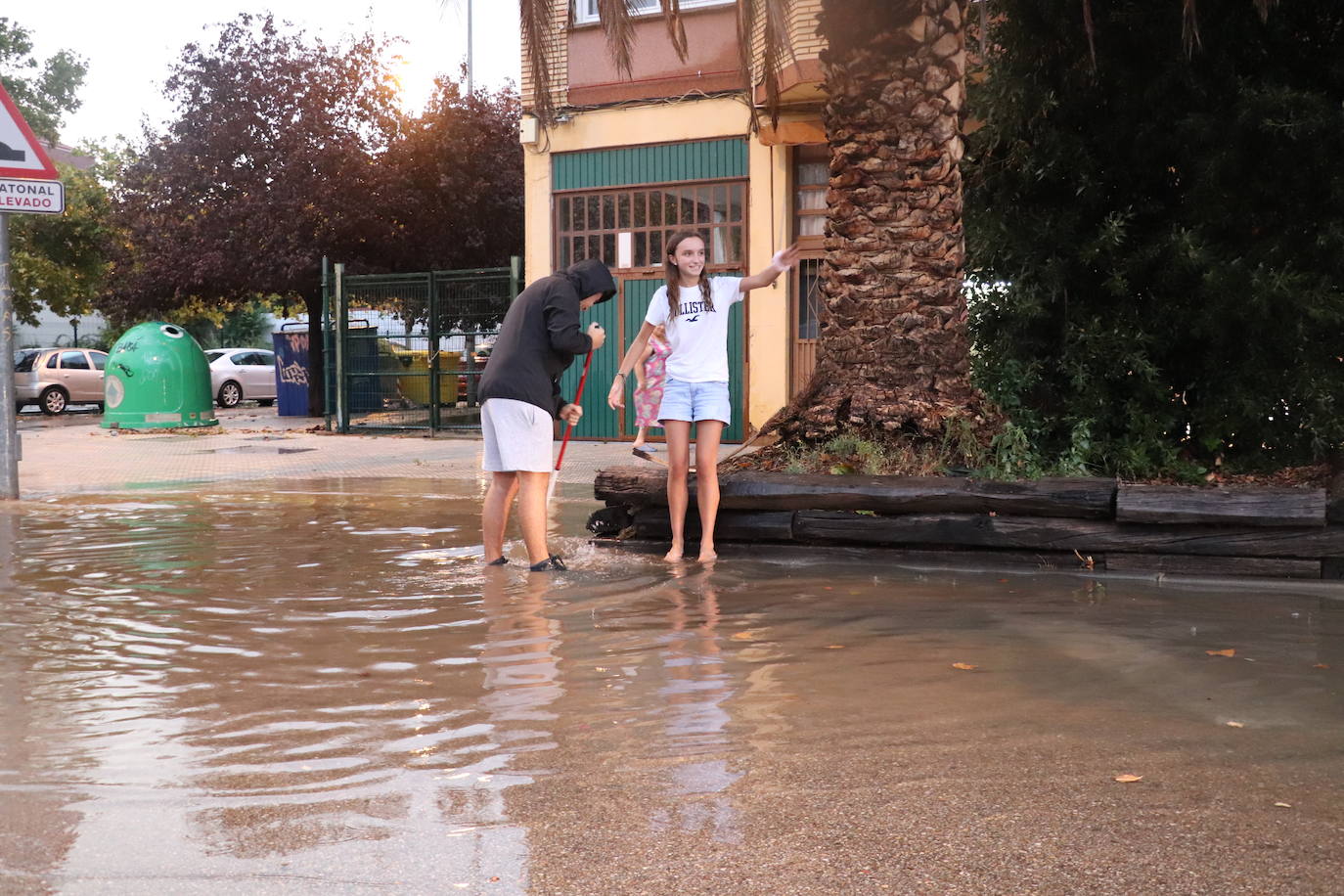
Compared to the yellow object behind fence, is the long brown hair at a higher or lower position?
higher

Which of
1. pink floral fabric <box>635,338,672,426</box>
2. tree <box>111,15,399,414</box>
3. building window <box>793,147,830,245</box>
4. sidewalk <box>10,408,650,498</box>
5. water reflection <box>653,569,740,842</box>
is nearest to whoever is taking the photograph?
water reflection <box>653,569,740,842</box>

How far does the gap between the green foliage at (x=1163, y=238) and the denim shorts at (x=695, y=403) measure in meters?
1.68

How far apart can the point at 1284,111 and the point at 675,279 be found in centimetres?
345

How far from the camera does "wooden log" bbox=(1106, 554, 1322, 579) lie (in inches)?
266

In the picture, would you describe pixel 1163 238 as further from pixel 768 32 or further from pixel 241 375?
pixel 241 375

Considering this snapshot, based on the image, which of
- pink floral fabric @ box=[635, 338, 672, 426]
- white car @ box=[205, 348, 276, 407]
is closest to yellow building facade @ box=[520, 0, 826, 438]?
pink floral fabric @ box=[635, 338, 672, 426]

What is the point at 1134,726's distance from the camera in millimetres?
4105

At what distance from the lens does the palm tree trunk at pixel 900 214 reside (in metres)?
8.17

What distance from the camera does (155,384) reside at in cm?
2170

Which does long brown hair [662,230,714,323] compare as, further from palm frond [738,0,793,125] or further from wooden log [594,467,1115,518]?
palm frond [738,0,793,125]

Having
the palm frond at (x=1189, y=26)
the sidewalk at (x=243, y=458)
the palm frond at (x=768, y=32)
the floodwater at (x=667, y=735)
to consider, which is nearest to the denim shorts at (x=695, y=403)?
the floodwater at (x=667, y=735)

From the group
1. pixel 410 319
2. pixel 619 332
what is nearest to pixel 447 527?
pixel 619 332

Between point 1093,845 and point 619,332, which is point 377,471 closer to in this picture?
point 619,332

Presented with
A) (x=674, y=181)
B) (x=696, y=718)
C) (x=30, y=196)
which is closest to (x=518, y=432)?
(x=696, y=718)
